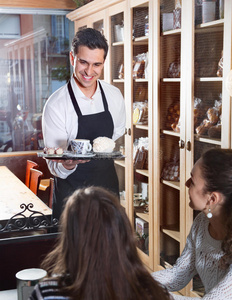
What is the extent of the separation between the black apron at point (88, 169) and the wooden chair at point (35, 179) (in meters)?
1.18

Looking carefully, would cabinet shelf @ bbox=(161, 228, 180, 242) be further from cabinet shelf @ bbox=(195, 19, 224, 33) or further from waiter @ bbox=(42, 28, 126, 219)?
cabinet shelf @ bbox=(195, 19, 224, 33)

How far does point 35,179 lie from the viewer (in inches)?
141

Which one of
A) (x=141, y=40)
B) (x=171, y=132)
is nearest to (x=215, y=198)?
(x=171, y=132)

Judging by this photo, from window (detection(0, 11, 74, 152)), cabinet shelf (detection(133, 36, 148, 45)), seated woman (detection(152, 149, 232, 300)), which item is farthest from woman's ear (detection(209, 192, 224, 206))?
window (detection(0, 11, 74, 152))

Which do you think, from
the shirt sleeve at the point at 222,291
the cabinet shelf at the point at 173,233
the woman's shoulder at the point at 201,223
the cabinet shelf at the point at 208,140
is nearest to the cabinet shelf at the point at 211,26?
the cabinet shelf at the point at 208,140

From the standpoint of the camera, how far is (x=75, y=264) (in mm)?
998

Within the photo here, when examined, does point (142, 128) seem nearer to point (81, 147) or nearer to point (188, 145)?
point (188, 145)

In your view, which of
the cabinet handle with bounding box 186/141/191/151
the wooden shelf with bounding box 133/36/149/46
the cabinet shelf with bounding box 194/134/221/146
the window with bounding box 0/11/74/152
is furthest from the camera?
the window with bounding box 0/11/74/152

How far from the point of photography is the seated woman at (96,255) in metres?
0.98

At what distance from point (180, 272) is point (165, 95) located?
5.18ft

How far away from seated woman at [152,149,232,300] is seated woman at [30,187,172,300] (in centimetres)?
53

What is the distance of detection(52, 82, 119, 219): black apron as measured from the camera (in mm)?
2244

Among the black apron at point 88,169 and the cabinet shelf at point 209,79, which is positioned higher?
the cabinet shelf at point 209,79

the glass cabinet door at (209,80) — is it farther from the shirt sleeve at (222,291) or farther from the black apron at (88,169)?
the shirt sleeve at (222,291)
